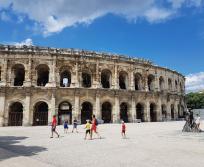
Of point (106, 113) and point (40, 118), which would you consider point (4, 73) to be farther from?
point (106, 113)

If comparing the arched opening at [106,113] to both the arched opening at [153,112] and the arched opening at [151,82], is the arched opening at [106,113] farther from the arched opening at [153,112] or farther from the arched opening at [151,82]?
the arched opening at [151,82]

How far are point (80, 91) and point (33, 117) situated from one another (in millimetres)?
5852

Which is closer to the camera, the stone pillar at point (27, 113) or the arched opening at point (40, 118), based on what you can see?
the stone pillar at point (27, 113)

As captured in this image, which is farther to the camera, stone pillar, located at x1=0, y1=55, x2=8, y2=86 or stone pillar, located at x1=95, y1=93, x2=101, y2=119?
stone pillar, located at x1=95, y1=93, x2=101, y2=119

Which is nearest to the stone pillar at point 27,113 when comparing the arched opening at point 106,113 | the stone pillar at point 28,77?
the stone pillar at point 28,77

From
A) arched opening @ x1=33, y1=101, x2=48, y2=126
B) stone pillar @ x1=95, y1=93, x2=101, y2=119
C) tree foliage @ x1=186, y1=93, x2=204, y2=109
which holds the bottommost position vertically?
arched opening @ x1=33, y1=101, x2=48, y2=126

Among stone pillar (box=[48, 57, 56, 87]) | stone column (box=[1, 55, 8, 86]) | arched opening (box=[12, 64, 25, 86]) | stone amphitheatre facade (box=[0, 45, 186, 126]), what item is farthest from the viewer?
arched opening (box=[12, 64, 25, 86])

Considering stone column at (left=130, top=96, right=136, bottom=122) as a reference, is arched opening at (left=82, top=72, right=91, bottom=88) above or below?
above

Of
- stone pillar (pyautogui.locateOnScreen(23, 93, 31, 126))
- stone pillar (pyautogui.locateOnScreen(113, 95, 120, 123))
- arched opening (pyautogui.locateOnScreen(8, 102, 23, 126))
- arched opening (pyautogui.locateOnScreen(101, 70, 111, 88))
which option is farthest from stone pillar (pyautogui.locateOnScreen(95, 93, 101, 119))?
arched opening (pyautogui.locateOnScreen(8, 102, 23, 126))

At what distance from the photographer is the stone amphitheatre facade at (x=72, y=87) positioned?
25125 millimetres

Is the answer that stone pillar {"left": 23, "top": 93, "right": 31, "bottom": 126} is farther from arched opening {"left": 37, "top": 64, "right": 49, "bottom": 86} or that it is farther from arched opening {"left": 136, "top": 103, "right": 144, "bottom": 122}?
arched opening {"left": 136, "top": 103, "right": 144, "bottom": 122}

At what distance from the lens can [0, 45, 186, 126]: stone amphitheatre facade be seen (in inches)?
989

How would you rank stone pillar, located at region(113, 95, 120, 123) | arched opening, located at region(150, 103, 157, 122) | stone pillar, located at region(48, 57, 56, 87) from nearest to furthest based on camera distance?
stone pillar, located at region(48, 57, 56, 87)
stone pillar, located at region(113, 95, 120, 123)
arched opening, located at region(150, 103, 157, 122)

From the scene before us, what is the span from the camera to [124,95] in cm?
2864
